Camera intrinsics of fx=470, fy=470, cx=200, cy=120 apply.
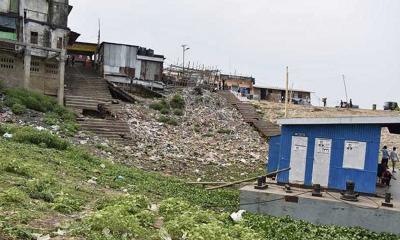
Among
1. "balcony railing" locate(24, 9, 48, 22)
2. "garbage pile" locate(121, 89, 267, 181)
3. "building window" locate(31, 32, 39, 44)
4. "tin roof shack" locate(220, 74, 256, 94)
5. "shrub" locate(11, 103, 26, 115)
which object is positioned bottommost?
"garbage pile" locate(121, 89, 267, 181)

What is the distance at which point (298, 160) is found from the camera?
48.4 feet

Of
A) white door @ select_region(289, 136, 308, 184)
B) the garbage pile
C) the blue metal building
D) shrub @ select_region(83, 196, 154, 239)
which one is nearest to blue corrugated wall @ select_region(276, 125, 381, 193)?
the blue metal building

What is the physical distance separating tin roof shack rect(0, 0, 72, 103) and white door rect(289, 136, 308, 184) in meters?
18.1

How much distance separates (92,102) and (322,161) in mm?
18271

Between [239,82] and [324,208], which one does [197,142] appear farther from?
[239,82]

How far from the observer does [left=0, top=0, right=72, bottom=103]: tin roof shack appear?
2820 centimetres

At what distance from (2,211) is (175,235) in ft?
9.52

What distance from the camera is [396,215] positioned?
11969mm

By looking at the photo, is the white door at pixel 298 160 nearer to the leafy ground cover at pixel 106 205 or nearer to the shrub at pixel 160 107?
the leafy ground cover at pixel 106 205

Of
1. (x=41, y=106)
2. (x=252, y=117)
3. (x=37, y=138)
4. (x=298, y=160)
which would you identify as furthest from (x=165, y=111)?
(x=298, y=160)

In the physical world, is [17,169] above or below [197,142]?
above

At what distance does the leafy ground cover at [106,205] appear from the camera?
296 inches

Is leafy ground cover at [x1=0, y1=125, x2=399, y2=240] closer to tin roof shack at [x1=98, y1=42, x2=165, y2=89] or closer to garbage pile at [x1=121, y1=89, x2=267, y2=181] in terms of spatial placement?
garbage pile at [x1=121, y1=89, x2=267, y2=181]

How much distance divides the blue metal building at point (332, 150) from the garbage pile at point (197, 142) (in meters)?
5.43
